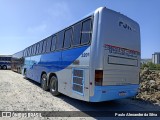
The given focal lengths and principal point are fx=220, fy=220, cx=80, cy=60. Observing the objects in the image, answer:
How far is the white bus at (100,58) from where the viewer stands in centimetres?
736

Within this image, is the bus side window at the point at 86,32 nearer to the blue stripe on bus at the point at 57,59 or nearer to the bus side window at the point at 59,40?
the blue stripe on bus at the point at 57,59

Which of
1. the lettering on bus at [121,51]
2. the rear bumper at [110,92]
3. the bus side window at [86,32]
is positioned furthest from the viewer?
the bus side window at [86,32]

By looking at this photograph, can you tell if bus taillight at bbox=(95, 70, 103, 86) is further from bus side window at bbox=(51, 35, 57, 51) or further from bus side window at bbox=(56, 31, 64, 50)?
bus side window at bbox=(51, 35, 57, 51)

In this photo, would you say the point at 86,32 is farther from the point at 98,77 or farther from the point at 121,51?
the point at 98,77

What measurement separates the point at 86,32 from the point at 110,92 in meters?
2.30

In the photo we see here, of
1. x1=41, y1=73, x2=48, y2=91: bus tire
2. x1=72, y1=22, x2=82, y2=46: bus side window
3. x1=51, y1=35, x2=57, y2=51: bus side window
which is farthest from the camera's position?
x1=41, y1=73, x2=48, y2=91: bus tire

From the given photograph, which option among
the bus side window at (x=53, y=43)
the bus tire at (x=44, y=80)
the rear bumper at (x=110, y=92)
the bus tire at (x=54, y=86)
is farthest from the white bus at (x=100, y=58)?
the bus tire at (x=44, y=80)

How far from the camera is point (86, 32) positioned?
7988 millimetres

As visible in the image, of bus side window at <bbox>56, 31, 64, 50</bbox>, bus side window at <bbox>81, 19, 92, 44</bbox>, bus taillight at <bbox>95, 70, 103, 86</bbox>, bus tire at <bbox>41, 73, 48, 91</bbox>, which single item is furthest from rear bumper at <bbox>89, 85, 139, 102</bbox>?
bus tire at <bbox>41, 73, 48, 91</bbox>

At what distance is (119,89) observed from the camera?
26.2ft

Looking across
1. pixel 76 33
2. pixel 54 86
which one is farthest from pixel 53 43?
pixel 76 33

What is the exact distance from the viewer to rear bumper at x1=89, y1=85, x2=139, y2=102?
7.29 m

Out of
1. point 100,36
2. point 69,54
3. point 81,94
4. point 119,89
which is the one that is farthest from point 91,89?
point 69,54

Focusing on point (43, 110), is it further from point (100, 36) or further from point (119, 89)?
point (100, 36)
